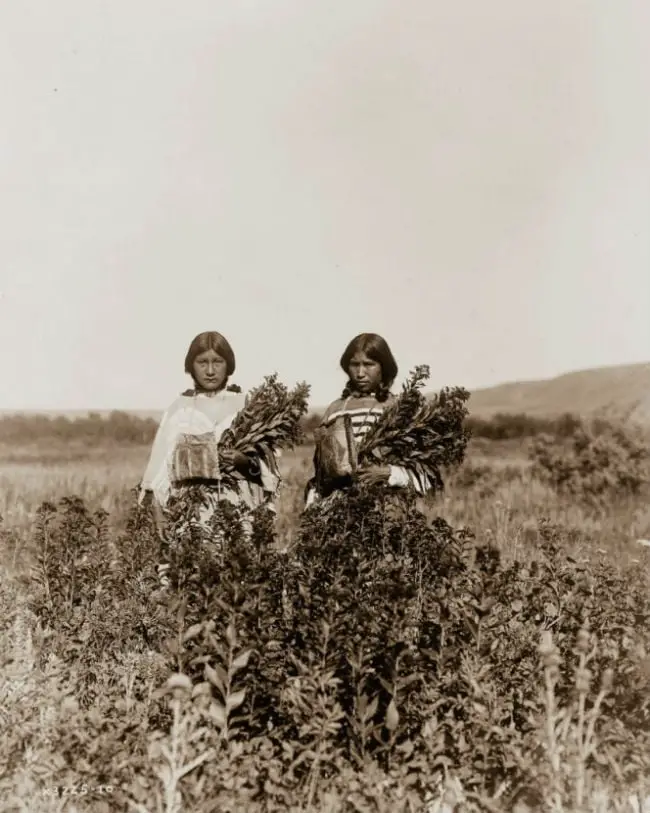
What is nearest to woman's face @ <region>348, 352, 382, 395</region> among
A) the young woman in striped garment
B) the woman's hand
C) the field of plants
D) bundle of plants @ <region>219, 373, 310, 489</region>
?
the young woman in striped garment

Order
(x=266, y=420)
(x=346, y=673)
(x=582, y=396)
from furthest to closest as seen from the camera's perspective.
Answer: (x=582, y=396), (x=266, y=420), (x=346, y=673)

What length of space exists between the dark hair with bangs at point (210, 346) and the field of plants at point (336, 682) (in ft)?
4.06

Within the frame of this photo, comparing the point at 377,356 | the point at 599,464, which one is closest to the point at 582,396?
the point at 599,464

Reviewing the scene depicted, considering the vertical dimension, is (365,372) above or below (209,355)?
below

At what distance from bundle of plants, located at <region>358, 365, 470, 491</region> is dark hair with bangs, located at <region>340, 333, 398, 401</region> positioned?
0.42 m

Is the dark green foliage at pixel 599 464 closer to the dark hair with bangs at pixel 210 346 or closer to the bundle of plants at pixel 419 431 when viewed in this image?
the bundle of plants at pixel 419 431

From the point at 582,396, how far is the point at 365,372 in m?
13.9

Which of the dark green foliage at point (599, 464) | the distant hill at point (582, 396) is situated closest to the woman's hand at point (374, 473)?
the dark green foliage at point (599, 464)

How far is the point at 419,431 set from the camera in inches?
196

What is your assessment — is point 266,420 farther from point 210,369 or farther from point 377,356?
point 377,356

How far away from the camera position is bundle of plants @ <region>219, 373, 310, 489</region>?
5199 mm

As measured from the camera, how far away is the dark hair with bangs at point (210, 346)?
548cm

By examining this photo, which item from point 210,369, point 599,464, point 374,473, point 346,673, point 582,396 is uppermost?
point 210,369

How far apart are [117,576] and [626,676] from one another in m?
2.62
